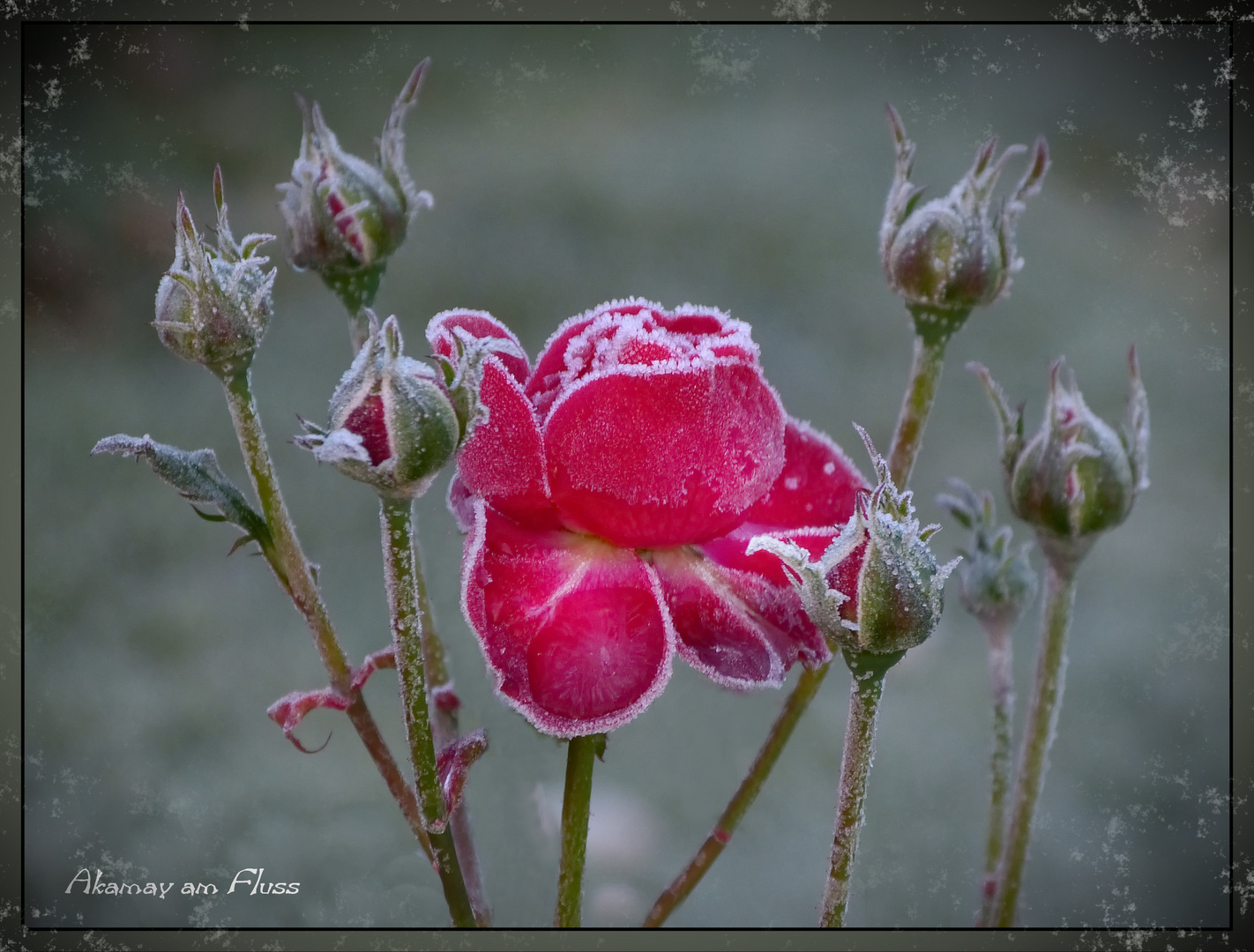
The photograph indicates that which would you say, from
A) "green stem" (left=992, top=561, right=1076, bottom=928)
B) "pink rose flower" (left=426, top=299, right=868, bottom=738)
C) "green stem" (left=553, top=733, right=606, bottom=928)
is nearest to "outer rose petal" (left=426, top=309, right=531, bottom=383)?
"pink rose flower" (left=426, top=299, right=868, bottom=738)

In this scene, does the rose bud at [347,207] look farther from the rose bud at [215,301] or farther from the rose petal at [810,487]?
the rose petal at [810,487]

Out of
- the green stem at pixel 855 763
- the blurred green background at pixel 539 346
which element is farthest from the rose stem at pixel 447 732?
the green stem at pixel 855 763

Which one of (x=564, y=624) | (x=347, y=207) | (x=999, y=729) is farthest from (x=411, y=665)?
(x=999, y=729)

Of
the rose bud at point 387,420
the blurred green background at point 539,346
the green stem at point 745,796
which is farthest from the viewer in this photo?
the blurred green background at point 539,346

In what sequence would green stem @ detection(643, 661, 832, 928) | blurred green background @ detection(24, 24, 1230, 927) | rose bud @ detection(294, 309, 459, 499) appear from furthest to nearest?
blurred green background @ detection(24, 24, 1230, 927), green stem @ detection(643, 661, 832, 928), rose bud @ detection(294, 309, 459, 499)

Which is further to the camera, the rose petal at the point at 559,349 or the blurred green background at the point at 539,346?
the blurred green background at the point at 539,346

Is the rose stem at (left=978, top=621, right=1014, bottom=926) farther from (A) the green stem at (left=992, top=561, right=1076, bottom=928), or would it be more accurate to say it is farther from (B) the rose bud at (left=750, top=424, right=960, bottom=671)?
(B) the rose bud at (left=750, top=424, right=960, bottom=671)
